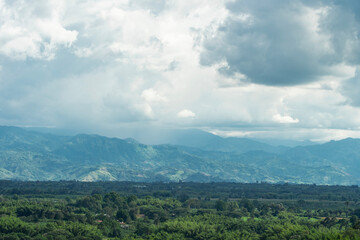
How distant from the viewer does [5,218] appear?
→ 186 meters

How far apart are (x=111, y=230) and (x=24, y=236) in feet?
132

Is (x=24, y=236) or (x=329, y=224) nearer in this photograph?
(x=24, y=236)

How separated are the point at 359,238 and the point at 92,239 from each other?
9479 cm

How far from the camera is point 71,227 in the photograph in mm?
175750

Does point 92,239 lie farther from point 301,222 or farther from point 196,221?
point 301,222

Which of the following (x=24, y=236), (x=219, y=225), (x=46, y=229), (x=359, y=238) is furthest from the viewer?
(x=219, y=225)

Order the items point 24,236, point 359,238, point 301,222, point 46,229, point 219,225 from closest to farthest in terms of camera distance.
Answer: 1. point 359,238
2. point 24,236
3. point 46,229
4. point 219,225
5. point 301,222

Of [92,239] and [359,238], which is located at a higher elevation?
[359,238]

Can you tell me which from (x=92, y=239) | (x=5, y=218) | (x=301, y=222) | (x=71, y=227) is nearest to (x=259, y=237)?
(x=301, y=222)

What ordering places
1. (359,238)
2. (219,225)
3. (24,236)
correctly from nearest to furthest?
1. (359,238)
2. (24,236)
3. (219,225)

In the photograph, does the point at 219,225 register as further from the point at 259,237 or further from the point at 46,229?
the point at 46,229

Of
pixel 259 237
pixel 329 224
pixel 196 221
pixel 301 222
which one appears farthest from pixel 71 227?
pixel 329 224

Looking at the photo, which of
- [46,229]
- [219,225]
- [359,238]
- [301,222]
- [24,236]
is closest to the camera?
[359,238]

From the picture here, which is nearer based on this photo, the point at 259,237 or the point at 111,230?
the point at 259,237
